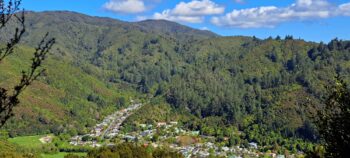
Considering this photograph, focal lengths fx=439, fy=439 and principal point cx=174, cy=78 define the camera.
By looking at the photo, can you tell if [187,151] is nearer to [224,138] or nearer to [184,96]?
[224,138]

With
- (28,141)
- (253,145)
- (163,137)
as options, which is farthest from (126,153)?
(253,145)

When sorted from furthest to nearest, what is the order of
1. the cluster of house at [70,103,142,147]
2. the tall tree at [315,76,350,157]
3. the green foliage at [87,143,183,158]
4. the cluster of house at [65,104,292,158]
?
the cluster of house at [70,103,142,147]
the cluster of house at [65,104,292,158]
the green foliage at [87,143,183,158]
the tall tree at [315,76,350,157]

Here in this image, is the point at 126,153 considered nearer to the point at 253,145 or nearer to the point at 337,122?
the point at 337,122

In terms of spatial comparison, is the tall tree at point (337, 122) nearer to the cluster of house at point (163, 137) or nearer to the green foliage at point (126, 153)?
the green foliage at point (126, 153)

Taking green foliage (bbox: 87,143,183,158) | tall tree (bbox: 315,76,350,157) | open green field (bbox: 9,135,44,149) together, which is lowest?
open green field (bbox: 9,135,44,149)

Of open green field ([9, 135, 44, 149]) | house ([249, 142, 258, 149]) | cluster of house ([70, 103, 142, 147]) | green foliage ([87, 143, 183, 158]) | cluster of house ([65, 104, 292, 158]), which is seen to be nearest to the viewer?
green foliage ([87, 143, 183, 158])

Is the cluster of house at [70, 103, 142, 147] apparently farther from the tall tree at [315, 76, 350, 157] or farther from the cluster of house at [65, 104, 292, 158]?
the tall tree at [315, 76, 350, 157]

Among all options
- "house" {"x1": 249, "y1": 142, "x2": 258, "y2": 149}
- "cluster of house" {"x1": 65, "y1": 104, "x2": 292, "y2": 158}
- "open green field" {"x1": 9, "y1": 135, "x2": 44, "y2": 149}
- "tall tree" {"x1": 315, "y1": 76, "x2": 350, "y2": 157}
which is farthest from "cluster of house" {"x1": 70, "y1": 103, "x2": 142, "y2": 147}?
"tall tree" {"x1": 315, "y1": 76, "x2": 350, "y2": 157}

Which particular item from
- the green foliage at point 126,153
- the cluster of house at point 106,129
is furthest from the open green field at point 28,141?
the green foliage at point 126,153

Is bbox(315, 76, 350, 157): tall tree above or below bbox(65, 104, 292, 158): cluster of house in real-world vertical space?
above
